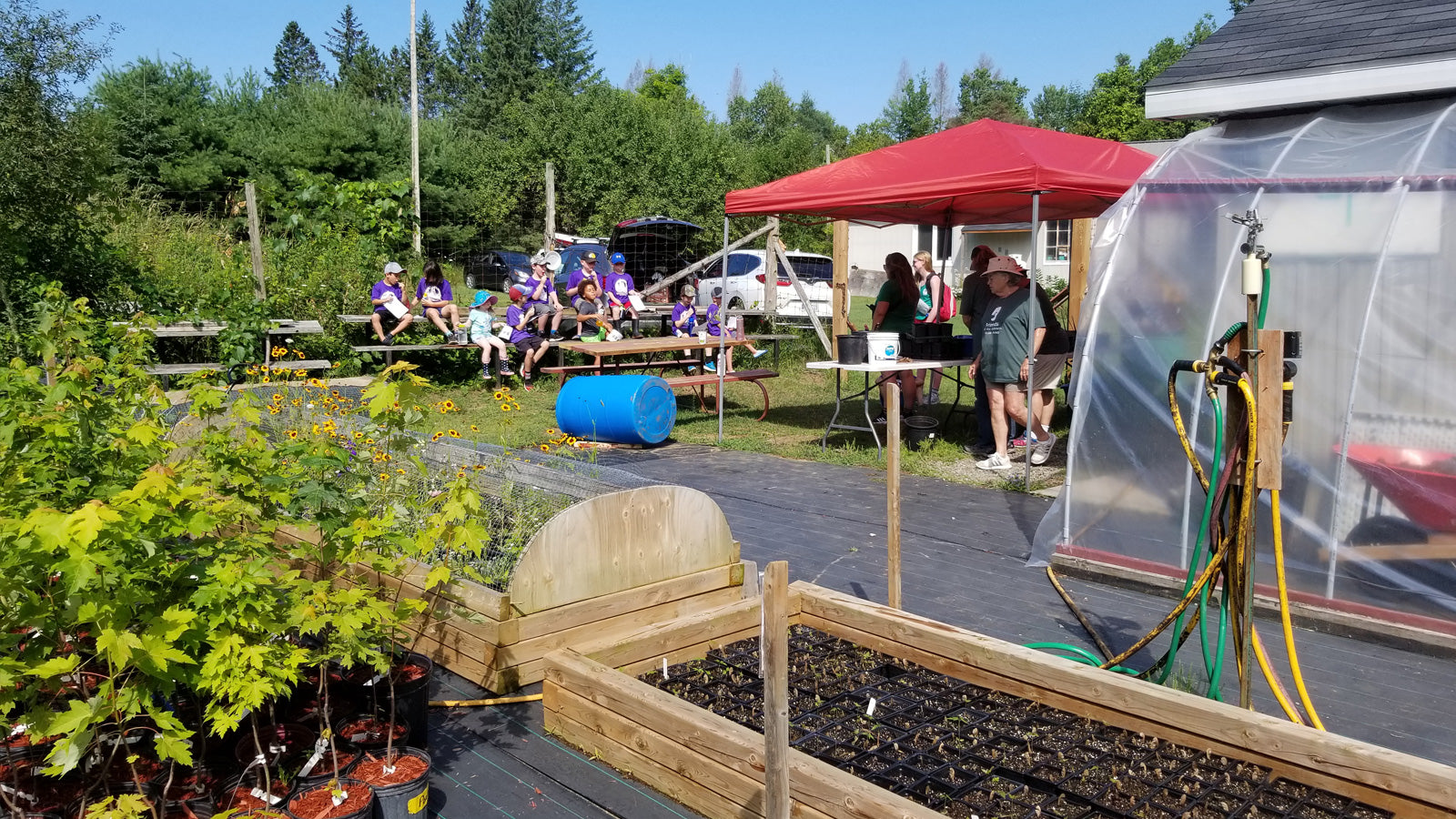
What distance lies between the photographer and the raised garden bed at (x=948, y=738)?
3119 mm

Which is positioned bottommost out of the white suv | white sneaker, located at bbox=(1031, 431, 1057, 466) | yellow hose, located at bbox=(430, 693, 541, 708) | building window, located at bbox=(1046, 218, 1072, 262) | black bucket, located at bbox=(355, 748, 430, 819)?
yellow hose, located at bbox=(430, 693, 541, 708)

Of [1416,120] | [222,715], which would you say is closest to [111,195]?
[222,715]

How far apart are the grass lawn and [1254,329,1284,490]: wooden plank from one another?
149 inches

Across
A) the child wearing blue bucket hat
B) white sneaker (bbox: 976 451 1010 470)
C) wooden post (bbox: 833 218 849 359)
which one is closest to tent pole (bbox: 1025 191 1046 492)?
white sneaker (bbox: 976 451 1010 470)

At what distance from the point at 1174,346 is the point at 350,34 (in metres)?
95.2

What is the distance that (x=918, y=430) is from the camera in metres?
9.92

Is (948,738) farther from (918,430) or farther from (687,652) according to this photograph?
(918,430)

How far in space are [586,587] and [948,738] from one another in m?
1.68

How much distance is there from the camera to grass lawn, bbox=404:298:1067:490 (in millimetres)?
9172

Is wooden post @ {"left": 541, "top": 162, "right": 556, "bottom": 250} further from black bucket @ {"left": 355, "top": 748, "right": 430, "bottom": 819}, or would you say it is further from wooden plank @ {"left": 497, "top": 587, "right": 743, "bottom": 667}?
black bucket @ {"left": 355, "top": 748, "right": 430, "bottom": 819}

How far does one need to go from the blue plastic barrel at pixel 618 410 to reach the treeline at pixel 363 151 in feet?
18.5

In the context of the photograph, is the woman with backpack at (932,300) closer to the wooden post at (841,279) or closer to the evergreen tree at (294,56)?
the wooden post at (841,279)

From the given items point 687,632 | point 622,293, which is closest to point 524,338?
point 622,293

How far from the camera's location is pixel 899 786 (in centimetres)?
332
